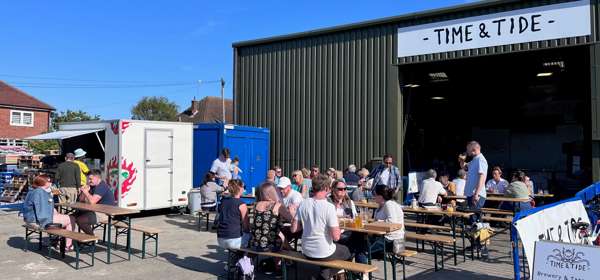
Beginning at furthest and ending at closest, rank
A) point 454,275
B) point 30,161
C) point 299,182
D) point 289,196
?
1. point 30,161
2. point 299,182
3. point 289,196
4. point 454,275

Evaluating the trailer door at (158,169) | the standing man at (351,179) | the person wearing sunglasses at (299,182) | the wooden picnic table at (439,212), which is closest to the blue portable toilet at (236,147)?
the trailer door at (158,169)

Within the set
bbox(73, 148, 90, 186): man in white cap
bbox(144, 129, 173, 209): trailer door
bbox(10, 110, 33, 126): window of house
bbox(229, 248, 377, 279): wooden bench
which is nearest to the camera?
bbox(229, 248, 377, 279): wooden bench

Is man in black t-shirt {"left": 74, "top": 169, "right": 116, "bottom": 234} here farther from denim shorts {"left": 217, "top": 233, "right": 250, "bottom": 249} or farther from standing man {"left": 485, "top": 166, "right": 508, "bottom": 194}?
standing man {"left": 485, "top": 166, "right": 508, "bottom": 194}

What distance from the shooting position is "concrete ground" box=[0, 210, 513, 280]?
6309mm

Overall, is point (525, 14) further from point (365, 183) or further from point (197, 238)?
point (197, 238)

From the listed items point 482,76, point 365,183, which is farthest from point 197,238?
point 482,76

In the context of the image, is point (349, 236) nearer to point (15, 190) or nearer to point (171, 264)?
point (171, 264)

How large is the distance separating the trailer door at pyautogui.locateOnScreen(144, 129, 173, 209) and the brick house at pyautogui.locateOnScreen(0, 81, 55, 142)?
2931 cm

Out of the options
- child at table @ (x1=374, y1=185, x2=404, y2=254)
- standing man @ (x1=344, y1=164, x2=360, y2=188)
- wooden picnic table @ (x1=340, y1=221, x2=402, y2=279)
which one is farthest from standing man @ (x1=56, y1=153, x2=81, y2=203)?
child at table @ (x1=374, y1=185, x2=404, y2=254)

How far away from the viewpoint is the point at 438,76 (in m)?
15.4

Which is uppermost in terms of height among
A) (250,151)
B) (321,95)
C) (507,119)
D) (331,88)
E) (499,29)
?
(499,29)

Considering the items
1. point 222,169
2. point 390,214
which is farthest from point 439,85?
point 390,214

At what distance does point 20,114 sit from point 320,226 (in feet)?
124

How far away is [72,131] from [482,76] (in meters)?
12.5
